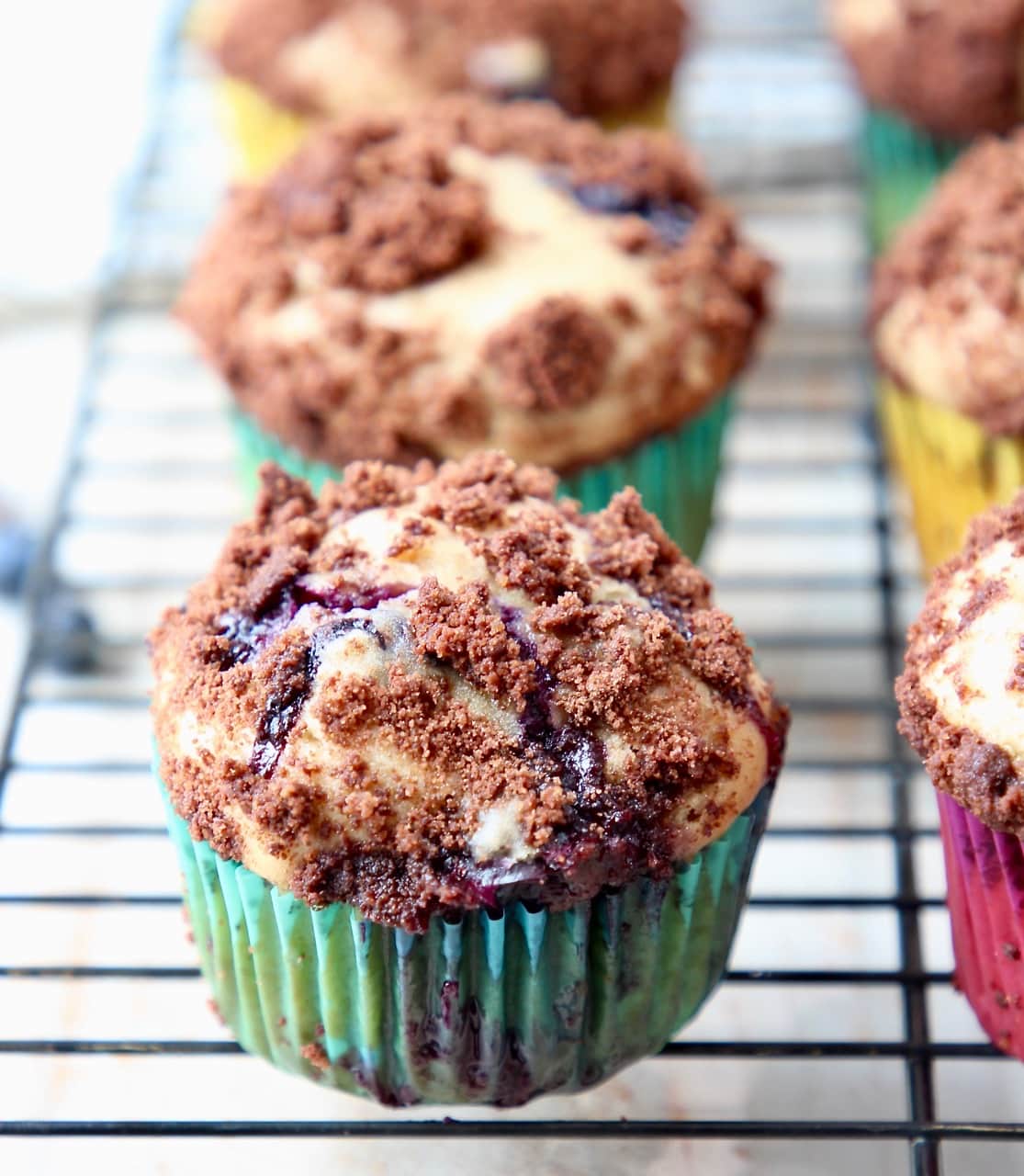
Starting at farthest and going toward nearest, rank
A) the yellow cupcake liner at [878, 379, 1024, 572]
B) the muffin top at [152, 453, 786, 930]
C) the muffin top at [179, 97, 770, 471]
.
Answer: the yellow cupcake liner at [878, 379, 1024, 572], the muffin top at [179, 97, 770, 471], the muffin top at [152, 453, 786, 930]

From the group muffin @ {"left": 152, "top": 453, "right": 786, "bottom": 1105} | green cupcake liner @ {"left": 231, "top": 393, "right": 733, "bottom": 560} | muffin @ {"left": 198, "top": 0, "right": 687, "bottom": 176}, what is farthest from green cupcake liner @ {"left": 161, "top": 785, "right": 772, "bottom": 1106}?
muffin @ {"left": 198, "top": 0, "right": 687, "bottom": 176}

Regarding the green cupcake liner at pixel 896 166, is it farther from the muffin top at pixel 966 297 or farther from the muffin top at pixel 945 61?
the muffin top at pixel 966 297

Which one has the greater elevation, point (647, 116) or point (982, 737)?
point (647, 116)

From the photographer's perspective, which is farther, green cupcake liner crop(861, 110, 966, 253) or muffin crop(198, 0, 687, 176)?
green cupcake liner crop(861, 110, 966, 253)

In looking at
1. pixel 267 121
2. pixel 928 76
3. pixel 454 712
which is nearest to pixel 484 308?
pixel 454 712

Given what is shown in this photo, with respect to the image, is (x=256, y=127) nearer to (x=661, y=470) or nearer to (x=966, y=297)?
(x=661, y=470)

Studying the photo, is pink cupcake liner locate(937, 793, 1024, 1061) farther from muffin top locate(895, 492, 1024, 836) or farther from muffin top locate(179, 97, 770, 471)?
muffin top locate(179, 97, 770, 471)
